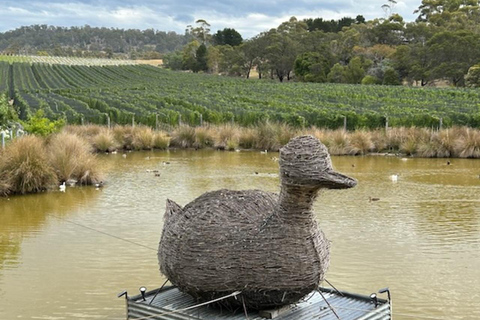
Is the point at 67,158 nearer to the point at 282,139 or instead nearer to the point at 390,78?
the point at 282,139

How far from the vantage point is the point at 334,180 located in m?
6.41

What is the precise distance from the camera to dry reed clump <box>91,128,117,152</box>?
26.4 m

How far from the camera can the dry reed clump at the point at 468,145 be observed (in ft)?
79.2

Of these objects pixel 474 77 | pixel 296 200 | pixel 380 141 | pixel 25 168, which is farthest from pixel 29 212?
pixel 474 77

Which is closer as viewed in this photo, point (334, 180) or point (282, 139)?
point (334, 180)

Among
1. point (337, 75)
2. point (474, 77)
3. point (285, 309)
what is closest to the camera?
point (285, 309)

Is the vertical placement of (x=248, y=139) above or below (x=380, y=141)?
below

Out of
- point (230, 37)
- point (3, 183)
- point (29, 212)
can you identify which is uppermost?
point (230, 37)

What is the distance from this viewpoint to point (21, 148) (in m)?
17.3

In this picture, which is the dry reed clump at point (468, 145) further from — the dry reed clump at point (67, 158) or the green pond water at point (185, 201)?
the dry reed clump at point (67, 158)

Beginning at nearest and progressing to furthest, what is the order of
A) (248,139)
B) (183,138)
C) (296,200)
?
(296,200)
(248,139)
(183,138)

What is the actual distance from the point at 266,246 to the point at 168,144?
21.2 meters

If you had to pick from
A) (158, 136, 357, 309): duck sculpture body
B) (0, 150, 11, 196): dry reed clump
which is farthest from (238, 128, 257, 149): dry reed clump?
(158, 136, 357, 309): duck sculpture body

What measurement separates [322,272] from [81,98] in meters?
42.6
